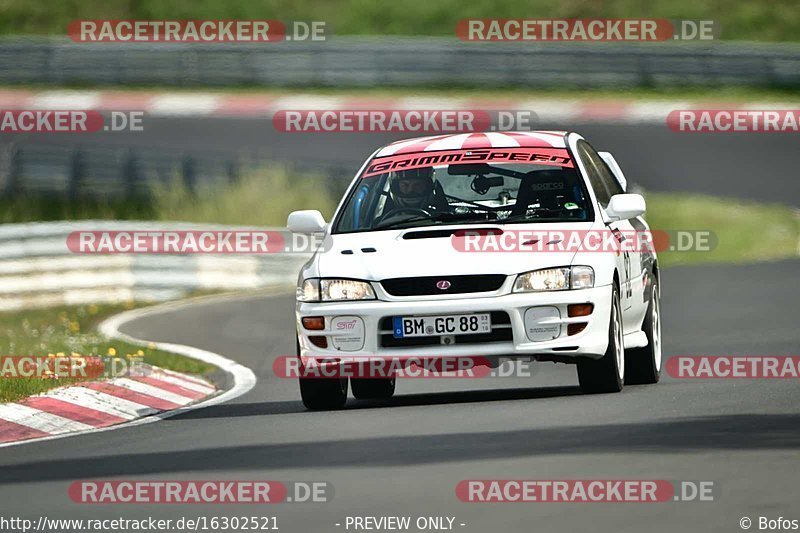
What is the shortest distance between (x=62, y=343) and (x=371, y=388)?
12.7 feet

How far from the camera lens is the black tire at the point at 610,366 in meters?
10.8

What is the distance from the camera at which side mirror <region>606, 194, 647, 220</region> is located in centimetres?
1116

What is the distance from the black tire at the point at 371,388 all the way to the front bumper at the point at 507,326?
1313 mm

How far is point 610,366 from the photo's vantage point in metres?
10.9

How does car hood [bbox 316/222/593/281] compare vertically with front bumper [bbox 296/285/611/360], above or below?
above

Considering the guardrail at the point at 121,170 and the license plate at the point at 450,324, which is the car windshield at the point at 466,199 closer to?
the license plate at the point at 450,324

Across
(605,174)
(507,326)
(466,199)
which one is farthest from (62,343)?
(507,326)

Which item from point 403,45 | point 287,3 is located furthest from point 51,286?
point 287,3

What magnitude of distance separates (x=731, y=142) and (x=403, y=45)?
8.30 metres

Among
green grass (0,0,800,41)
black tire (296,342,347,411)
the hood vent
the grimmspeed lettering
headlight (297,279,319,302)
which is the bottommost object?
black tire (296,342,347,411)

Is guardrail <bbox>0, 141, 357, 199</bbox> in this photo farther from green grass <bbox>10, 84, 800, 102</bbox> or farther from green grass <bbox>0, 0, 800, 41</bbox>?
green grass <bbox>0, 0, 800, 41</bbox>

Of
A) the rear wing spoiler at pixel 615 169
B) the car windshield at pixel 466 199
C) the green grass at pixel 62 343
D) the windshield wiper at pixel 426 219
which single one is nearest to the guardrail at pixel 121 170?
the green grass at pixel 62 343

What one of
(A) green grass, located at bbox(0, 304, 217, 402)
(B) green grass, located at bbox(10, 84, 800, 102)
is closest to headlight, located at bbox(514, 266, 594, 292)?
(A) green grass, located at bbox(0, 304, 217, 402)

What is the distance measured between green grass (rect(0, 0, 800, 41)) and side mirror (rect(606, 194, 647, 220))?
28690mm
